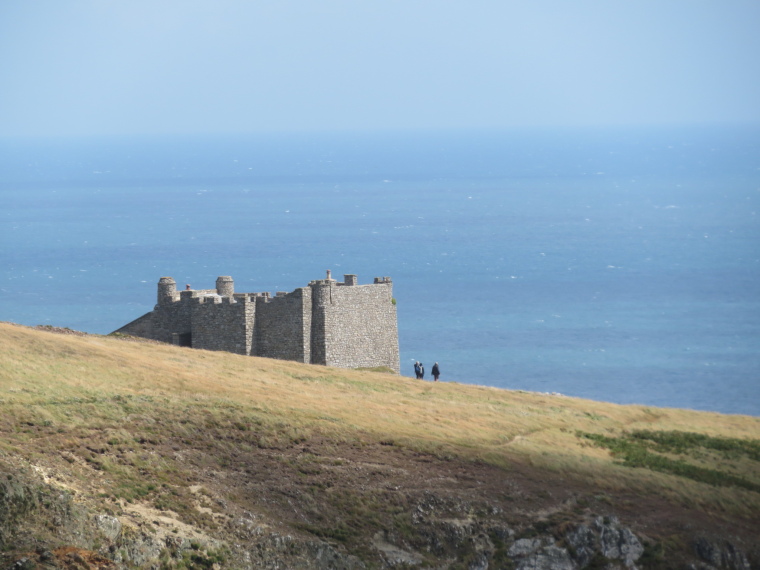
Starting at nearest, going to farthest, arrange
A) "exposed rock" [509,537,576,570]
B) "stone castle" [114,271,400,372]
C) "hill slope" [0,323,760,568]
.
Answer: "hill slope" [0,323,760,568] < "exposed rock" [509,537,576,570] < "stone castle" [114,271,400,372]

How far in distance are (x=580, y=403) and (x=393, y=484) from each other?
24.8 metres

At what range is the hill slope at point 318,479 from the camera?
34.5m

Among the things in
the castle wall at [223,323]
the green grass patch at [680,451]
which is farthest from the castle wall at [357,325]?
the green grass patch at [680,451]

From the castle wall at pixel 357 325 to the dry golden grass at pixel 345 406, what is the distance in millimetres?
4745

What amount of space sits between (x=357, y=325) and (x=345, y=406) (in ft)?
63.2

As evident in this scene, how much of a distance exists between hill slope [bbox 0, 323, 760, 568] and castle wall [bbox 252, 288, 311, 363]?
1245 cm

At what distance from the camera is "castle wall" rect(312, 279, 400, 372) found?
69375 mm

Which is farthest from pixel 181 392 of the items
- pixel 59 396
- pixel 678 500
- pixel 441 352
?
pixel 441 352

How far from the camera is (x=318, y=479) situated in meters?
41.1

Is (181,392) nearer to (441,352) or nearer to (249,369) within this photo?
(249,369)

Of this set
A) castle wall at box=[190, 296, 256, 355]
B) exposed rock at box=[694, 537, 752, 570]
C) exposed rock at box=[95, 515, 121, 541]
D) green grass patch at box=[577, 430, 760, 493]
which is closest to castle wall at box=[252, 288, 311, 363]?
castle wall at box=[190, 296, 256, 355]

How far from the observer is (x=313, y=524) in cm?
3784

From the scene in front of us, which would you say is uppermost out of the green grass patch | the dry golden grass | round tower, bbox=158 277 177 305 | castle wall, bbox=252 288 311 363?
round tower, bbox=158 277 177 305

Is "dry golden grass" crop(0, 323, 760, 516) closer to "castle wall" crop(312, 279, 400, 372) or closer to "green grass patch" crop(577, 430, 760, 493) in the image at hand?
"green grass patch" crop(577, 430, 760, 493)
